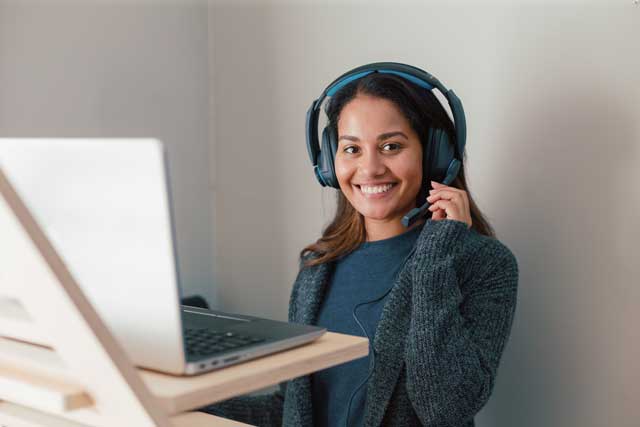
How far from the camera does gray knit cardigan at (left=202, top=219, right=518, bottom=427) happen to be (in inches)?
46.4

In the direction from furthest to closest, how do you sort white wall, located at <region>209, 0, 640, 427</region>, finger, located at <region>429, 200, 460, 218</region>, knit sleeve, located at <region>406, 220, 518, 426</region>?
white wall, located at <region>209, 0, 640, 427</region> < finger, located at <region>429, 200, 460, 218</region> < knit sleeve, located at <region>406, 220, 518, 426</region>

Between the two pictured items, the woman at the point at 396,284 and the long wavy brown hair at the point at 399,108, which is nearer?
the woman at the point at 396,284

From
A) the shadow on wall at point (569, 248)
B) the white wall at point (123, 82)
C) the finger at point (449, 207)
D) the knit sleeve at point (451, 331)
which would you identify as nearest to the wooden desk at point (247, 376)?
the knit sleeve at point (451, 331)

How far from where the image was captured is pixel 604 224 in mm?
1413

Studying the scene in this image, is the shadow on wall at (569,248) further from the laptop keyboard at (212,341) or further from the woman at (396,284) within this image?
the laptop keyboard at (212,341)

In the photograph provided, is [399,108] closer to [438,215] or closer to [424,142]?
[424,142]

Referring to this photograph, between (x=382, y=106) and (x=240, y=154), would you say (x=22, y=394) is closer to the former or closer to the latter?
(x=382, y=106)

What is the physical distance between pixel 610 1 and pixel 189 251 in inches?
49.8

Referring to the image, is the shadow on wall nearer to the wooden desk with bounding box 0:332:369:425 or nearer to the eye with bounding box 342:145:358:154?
the eye with bounding box 342:145:358:154

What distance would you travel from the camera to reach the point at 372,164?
136cm

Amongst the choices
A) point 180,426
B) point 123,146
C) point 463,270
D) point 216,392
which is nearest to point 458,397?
point 463,270

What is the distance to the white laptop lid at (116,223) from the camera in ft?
1.95

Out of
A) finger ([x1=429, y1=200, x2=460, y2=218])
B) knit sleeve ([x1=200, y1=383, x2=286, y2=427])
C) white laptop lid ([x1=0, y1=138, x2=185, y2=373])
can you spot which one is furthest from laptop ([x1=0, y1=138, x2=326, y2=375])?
knit sleeve ([x1=200, y1=383, x2=286, y2=427])

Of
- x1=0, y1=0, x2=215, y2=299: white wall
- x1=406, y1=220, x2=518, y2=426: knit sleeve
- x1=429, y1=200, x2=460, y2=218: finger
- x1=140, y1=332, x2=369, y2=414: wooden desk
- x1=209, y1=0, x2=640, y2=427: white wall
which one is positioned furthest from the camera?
x1=0, y1=0, x2=215, y2=299: white wall
